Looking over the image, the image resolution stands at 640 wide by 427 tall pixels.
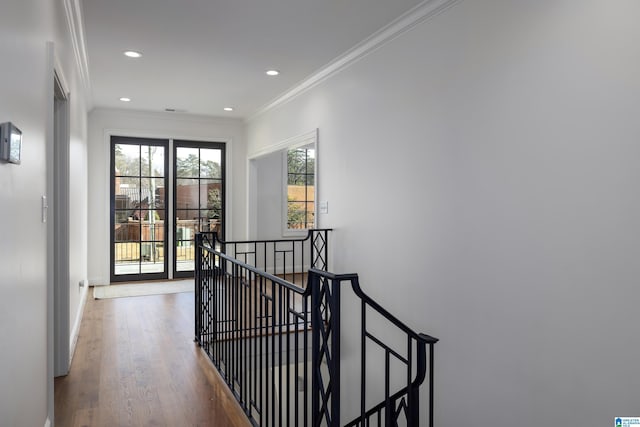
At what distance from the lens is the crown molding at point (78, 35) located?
316 centimetres

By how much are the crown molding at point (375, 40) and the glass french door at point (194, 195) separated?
2375mm

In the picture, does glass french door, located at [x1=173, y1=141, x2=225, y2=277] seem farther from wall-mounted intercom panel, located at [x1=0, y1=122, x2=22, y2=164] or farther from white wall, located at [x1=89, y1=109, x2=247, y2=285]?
wall-mounted intercom panel, located at [x1=0, y1=122, x2=22, y2=164]

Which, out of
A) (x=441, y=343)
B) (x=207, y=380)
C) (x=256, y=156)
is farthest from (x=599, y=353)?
(x=256, y=156)

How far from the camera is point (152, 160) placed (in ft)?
23.7

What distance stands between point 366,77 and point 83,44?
2.63 m

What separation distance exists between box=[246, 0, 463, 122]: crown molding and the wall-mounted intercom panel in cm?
278

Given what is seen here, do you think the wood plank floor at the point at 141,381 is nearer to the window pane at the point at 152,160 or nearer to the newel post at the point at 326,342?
the newel post at the point at 326,342

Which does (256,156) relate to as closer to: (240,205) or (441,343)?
(240,205)

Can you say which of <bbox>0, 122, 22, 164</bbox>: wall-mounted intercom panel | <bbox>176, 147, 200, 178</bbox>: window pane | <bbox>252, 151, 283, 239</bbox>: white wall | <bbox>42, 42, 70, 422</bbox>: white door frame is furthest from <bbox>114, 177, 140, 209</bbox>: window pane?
<bbox>0, 122, 22, 164</bbox>: wall-mounted intercom panel

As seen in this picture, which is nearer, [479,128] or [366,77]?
[479,128]

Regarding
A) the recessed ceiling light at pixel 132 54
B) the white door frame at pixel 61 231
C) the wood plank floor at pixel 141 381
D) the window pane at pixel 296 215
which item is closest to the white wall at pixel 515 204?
the wood plank floor at pixel 141 381

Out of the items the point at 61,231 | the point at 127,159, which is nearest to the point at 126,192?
the point at 127,159

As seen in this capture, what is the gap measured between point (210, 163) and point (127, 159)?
4.35 ft

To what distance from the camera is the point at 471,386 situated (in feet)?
9.42
